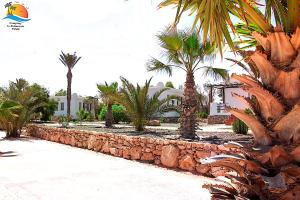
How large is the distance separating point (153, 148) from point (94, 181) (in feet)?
8.68

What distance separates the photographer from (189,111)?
423 inches

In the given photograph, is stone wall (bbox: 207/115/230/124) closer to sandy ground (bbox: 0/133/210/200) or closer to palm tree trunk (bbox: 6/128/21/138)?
palm tree trunk (bbox: 6/128/21/138)

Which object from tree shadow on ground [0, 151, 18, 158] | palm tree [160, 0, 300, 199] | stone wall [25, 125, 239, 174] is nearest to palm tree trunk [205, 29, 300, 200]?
palm tree [160, 0, 300, 199]

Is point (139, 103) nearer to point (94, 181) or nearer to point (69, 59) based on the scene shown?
point (94, 181)

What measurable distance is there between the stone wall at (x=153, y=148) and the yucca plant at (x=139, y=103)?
216 cm

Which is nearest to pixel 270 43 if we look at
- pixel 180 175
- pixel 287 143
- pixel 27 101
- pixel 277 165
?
pixel 287 143

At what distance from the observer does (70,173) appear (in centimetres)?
744

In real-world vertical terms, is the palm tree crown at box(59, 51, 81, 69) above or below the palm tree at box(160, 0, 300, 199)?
above

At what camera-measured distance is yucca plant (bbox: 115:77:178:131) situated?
13672 millimetres

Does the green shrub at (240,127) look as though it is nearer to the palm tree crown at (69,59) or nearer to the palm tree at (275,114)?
the palm tree at (275,114)

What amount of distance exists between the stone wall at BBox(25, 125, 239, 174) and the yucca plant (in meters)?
2.16

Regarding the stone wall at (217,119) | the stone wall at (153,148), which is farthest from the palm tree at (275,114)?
the stone wall at (217,119)

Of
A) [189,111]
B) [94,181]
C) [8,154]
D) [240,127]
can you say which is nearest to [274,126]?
[94,181]

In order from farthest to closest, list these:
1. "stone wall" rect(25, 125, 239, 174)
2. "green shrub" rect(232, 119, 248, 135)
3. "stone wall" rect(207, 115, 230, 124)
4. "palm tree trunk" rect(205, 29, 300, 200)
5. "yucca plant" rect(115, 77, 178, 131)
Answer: "stone wall" rect(207, 115, 230, 124)
"yucca plant" rect(115, 77, 178, 131)
"green shrub" rect(232, 119, 248, 135)
"stone wall" rect(25, 125, 239, 174)
"palm tree trunk" rect(205, 29, 300, 200)
